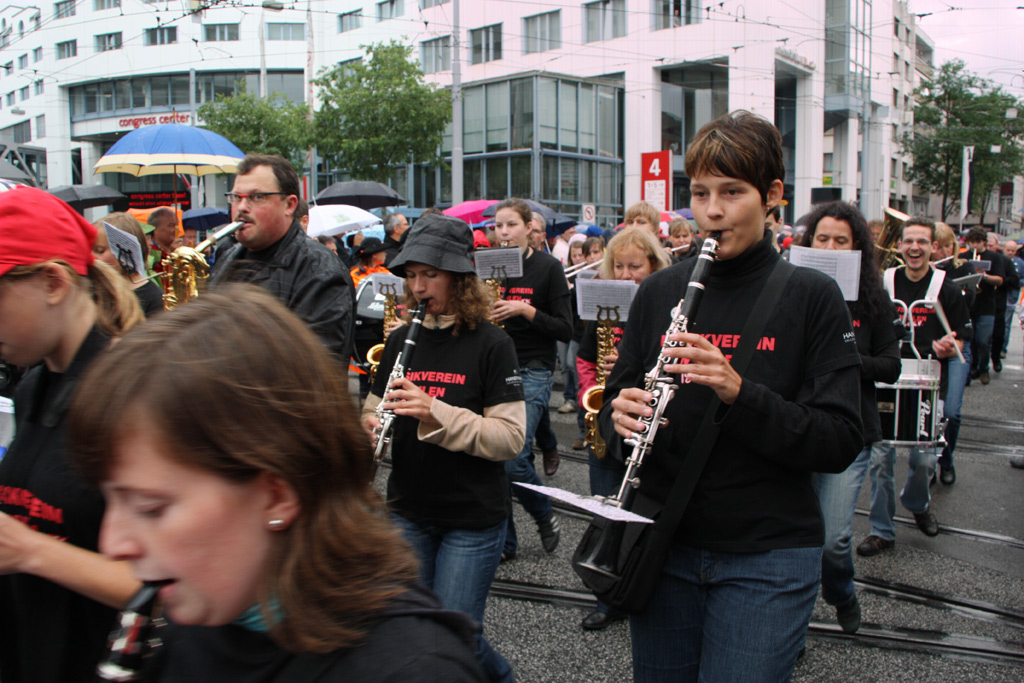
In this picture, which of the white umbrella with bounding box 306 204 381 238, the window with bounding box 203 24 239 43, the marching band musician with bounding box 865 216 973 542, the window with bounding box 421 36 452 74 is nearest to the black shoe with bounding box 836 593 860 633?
the marching band musician with bounding box 865 216 973 542

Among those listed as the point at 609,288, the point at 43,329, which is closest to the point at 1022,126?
the point at 609,288

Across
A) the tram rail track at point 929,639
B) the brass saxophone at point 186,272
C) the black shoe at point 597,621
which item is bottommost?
the tram rail track at point 929,639

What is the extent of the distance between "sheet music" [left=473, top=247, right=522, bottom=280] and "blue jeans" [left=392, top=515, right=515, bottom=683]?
293cm

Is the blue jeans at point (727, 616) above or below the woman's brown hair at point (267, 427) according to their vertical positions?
below

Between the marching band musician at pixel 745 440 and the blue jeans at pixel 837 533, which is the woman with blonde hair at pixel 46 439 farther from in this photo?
the blue jeans at pixel 837 533

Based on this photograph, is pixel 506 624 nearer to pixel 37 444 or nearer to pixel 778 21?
pixel 37 444

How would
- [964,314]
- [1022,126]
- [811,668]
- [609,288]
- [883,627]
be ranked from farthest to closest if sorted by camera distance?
[1022,126] → [964,314] → [609,288] → [883,627] → [811,668]

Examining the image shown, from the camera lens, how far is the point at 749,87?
32.7 meters

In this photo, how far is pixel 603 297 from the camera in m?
4.80

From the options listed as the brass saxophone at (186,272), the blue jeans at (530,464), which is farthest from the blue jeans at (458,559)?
the brass saxophone at (186,272)

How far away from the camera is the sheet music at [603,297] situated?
185 inches

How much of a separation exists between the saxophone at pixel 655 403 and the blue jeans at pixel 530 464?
7.35 ft

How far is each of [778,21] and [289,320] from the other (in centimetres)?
3668

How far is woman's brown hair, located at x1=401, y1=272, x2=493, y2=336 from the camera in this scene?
3.09 metres
